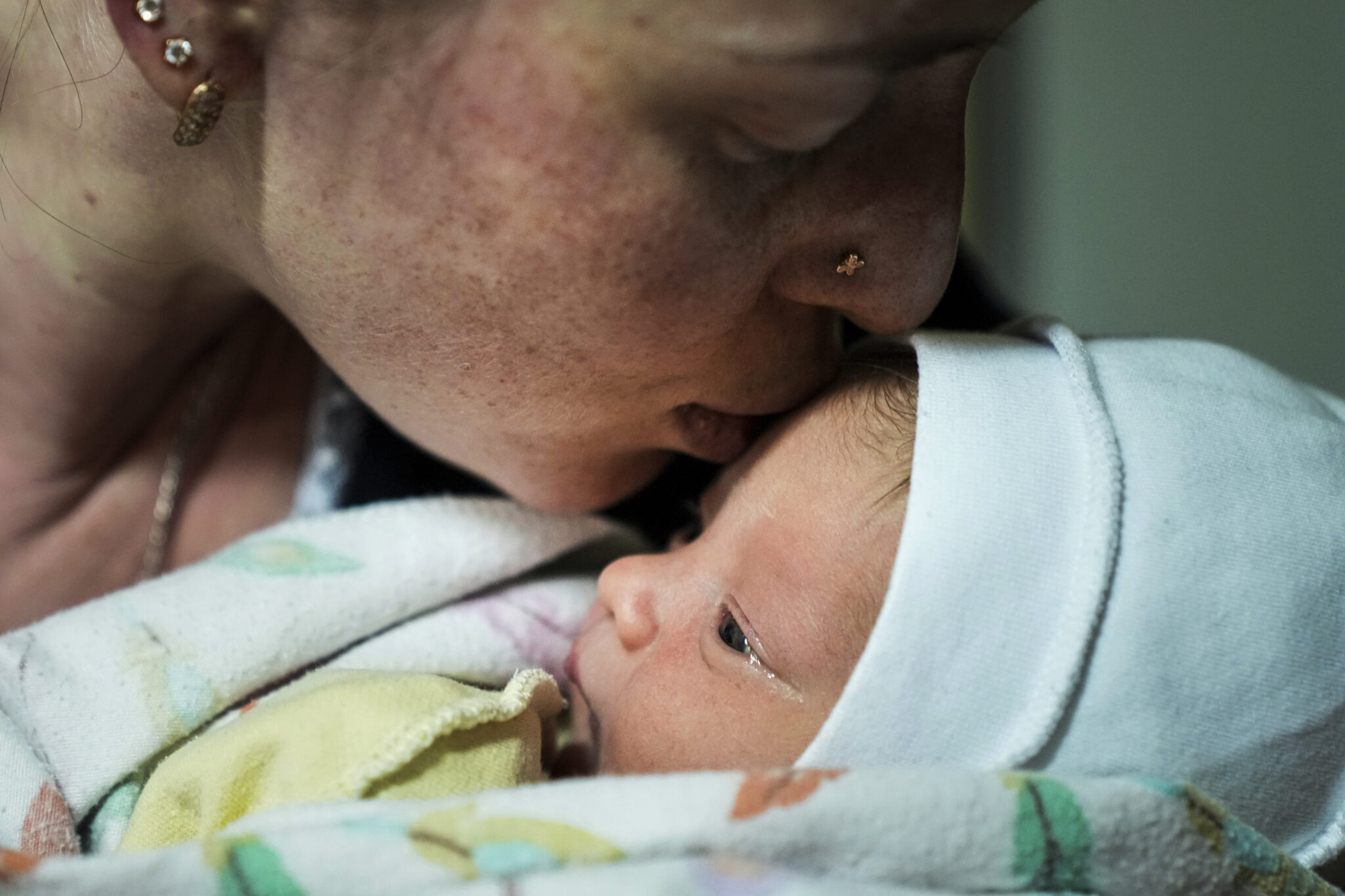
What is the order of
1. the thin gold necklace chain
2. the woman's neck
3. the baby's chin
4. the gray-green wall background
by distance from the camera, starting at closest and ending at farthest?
the woman's neck, the baby's chin, the thin gold necklace chain, the gray-green wall background

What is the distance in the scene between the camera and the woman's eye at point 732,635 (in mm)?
775

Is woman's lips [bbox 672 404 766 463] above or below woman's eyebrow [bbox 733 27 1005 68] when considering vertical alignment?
below

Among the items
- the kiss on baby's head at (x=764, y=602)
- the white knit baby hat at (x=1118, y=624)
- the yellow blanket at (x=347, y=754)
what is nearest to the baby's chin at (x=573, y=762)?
the kiss on baby's head at (x=764, y=602)

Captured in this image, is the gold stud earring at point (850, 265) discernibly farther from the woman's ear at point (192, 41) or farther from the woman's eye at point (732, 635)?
the woman's ear at point (192, 41)

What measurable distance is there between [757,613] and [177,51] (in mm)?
513

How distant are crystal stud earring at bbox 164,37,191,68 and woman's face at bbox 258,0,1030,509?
46mm

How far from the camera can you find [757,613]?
2.51 feet

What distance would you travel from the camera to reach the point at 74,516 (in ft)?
3.18

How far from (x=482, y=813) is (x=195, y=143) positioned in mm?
453

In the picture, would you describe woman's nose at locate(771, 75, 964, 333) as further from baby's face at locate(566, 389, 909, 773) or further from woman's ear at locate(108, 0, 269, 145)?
woman's ear at locate(108, 0, 269, 145)

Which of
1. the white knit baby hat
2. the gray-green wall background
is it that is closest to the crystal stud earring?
the white knit baby hat

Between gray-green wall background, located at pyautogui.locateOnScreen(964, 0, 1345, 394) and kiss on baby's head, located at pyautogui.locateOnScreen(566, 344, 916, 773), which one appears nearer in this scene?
kiss on baby's head, located at pyautogui.locateOnScreen(566, 344, 916, 773)

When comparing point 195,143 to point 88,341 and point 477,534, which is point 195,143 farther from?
point 477,534

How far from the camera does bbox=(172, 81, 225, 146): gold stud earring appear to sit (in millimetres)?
640
